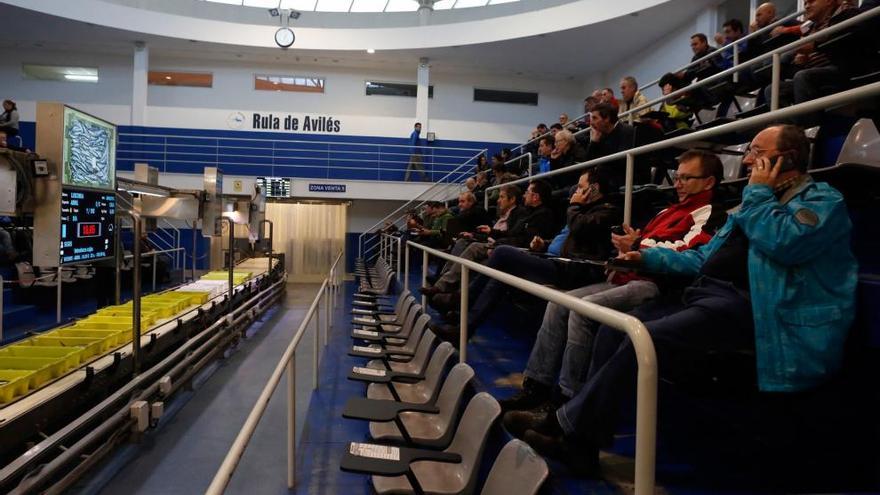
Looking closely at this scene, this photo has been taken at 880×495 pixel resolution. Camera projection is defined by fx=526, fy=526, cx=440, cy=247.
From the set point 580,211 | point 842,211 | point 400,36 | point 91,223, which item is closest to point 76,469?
point 91,223

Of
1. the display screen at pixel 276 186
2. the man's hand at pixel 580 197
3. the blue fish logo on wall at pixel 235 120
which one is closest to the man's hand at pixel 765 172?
the man's hand at pixel 580 197

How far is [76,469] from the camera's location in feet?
8.55

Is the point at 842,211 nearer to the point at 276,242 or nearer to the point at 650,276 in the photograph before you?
the point at 650,276

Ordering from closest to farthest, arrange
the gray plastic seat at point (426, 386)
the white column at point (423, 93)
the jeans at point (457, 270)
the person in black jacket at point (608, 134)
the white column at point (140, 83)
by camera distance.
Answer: the gray plastic seat at point (426, 386), the person in black jacket at point (608, 134), the jeans at point (457, 270), the white column at point (140, 83), the white column at point (423, 93)

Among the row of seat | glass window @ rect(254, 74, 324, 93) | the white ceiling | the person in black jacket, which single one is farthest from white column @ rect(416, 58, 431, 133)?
the row of seat

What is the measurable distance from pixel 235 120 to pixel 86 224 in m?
11.5

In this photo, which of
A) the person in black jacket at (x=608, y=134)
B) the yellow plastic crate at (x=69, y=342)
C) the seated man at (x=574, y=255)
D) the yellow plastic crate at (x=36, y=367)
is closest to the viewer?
the yellow plastic crate at (x=36, y=367)

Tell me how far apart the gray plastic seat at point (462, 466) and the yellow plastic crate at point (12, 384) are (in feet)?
5.88

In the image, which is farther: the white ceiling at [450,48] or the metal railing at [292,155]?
the metal railing at [292,155]

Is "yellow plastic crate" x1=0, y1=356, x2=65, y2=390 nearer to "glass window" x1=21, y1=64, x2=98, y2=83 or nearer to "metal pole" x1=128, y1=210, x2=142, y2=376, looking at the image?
"metal pole" x1=128, y1=210, x2=142, y2=376

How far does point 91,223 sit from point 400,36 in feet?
34.4

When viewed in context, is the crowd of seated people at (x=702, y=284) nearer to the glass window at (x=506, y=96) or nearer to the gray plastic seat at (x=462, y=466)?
the gray plastic seat at (x=462, y=466)

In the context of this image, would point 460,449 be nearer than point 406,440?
Yes

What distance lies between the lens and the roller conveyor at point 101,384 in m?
2.21
